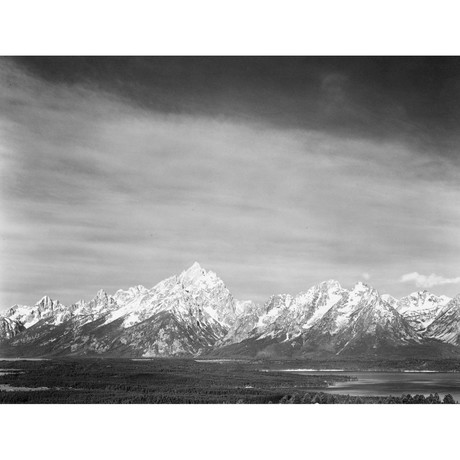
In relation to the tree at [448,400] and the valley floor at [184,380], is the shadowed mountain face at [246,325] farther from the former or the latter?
the tree at [448,400]

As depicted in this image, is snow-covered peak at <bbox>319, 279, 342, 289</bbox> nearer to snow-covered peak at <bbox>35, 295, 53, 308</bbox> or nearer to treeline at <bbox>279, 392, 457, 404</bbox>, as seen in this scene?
treeline at <bbox>279, 392, 457, 404</bbox>

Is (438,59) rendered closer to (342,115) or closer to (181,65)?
(342,115)

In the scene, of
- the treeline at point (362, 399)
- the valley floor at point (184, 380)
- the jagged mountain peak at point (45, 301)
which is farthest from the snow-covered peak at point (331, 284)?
the jagged mountain peak at point (45, 301)

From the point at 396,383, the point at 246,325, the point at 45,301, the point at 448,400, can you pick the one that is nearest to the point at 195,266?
the point at 45,301

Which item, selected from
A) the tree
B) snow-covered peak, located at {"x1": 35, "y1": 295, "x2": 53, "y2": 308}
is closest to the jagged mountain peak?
snow-covered peak, located at {"x1": 35, "y1": 295, "x2": 53, "y2": 308}

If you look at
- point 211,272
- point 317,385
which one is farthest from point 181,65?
point 317,385

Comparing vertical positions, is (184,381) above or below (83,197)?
below
